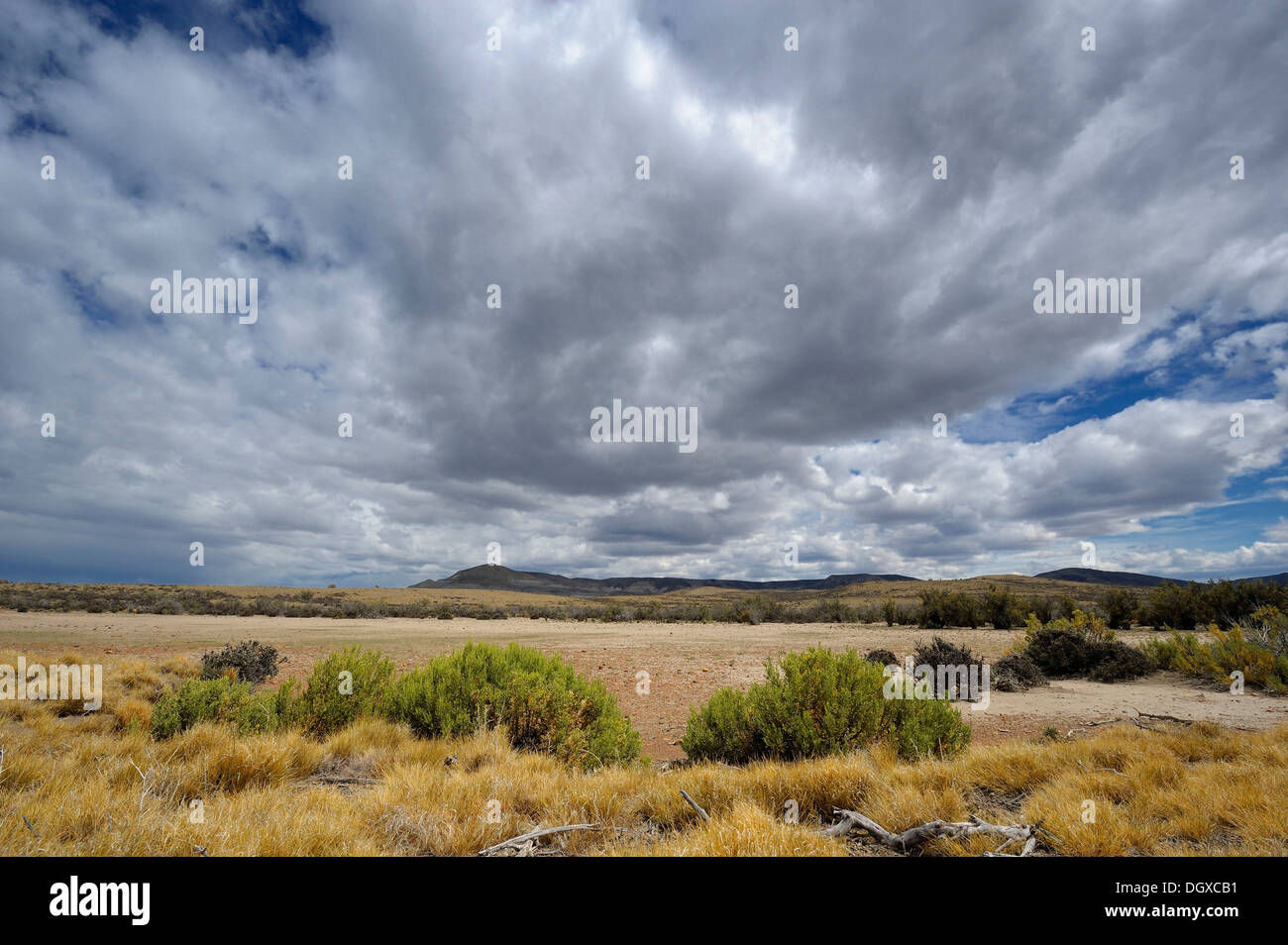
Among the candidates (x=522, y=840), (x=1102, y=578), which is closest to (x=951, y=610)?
(x=522, y=840)

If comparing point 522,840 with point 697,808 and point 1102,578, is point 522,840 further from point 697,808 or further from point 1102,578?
point 1102,578

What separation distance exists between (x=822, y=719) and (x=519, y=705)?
413 cm

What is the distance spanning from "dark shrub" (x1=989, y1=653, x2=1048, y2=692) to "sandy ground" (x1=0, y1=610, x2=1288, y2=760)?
32 centimetres

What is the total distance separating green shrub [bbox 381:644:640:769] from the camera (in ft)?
24.9

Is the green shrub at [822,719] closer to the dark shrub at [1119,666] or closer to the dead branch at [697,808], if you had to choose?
the dead branch at [697,808]

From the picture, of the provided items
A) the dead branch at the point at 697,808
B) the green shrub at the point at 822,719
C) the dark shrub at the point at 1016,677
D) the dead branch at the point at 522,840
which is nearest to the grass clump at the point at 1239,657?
the dark shrub at the point at 1016,677

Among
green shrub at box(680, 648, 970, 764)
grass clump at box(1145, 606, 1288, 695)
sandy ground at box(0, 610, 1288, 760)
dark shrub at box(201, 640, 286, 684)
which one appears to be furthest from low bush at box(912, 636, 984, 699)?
dark shrub at box(201, 640, 286, 684)

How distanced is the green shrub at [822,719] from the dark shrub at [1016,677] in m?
8.10

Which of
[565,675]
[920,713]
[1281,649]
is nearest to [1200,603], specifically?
[1281,649]

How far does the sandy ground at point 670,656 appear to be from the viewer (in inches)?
406

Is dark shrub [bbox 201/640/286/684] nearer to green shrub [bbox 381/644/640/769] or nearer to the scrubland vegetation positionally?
green shrub [bbox 381/644/640/769]
